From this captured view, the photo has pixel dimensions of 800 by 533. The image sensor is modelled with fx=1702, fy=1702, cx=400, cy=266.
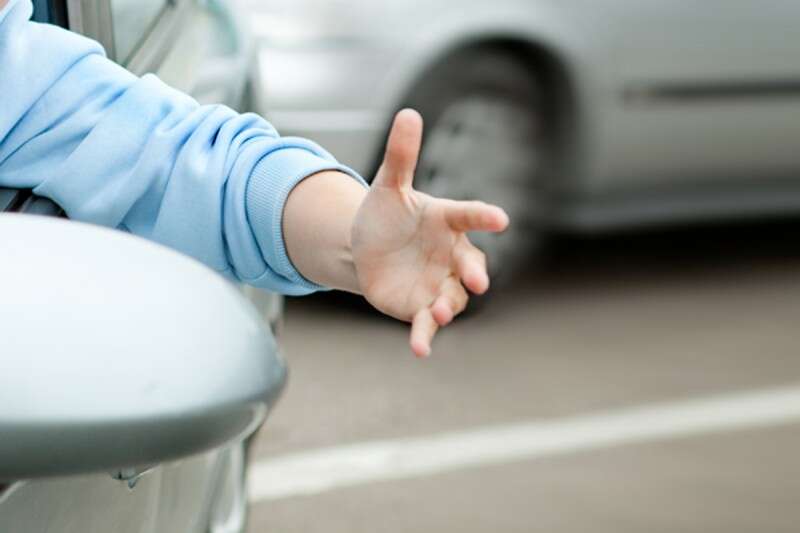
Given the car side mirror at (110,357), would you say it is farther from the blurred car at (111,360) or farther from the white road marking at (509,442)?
the white road marking at (509,442)

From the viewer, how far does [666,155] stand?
→ 5434 millimetres

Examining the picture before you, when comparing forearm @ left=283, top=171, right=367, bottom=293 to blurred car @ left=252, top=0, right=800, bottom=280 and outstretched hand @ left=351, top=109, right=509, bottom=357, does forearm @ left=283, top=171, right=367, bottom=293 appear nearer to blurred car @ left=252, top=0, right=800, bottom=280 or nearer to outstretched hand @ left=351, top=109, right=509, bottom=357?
outstretched hand @ left=351, top=109, right=509, bottom=357

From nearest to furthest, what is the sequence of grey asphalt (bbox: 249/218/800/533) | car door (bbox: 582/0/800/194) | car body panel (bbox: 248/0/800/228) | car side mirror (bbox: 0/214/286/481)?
car side mirror (bbox: 0/214/286/481)
grey asphalt (bbox: 249/218/800/533)
car body panel (bbox: 248/0/800/228)
car door (bbox: 582/0/800/194)

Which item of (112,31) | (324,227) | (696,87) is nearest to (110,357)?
(324,227)

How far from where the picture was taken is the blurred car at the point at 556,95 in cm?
496

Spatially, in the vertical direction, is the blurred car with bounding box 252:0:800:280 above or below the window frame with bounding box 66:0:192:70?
below

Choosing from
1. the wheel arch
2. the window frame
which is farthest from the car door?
the window frame

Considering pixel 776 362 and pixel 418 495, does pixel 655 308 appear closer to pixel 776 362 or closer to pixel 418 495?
pixel 776 362

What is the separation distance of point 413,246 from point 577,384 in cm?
332

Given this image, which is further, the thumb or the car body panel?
the car body panel

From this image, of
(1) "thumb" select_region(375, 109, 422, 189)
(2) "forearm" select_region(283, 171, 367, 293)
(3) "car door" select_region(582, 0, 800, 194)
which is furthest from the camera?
(3) "car door" select_region(582, 0, 800, 194)

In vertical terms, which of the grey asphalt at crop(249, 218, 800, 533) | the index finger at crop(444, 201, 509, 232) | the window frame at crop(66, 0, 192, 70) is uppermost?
the index finger at crop(444, 201, 509, 232)

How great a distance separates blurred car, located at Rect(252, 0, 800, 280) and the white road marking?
3.20 ft

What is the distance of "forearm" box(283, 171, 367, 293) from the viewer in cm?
162
